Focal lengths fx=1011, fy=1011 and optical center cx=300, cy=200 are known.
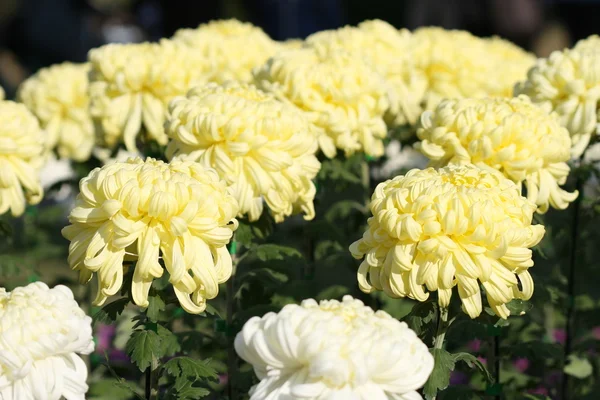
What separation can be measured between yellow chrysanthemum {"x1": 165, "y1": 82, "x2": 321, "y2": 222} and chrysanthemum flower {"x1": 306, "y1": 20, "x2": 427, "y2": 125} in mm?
1001

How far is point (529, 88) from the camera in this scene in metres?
3.19

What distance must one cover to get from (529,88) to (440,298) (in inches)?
49.9

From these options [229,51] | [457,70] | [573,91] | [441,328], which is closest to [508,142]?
[573,91]

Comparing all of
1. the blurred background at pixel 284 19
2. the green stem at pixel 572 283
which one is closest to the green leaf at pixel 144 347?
the green stem at pixel 572 283

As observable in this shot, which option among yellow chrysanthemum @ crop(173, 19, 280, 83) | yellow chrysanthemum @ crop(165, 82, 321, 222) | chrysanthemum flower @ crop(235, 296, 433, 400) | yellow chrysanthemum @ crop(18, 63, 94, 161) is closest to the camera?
chrysanthemum flower @ crop(235, 296, 433, 400)

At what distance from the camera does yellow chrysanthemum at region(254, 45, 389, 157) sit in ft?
10.4

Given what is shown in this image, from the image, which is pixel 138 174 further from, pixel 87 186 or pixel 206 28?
pixel 206 28

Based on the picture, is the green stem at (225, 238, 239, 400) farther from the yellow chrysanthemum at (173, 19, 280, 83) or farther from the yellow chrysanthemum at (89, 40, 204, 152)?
the yellow chrysanthemum at (173, 19, 280, 83)

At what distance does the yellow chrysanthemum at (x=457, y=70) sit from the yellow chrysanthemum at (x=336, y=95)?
62cm

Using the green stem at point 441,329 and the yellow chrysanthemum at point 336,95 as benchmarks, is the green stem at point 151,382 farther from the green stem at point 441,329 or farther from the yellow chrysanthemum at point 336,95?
the yellow chrysanthemum at point 336,95

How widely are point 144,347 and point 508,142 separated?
3.60ft

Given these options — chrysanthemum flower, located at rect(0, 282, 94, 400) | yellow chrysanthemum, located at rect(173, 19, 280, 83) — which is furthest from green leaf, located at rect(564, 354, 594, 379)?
chrysanthemum flower, located at rect(0, 282, 94, 400)

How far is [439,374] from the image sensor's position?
6.96ft

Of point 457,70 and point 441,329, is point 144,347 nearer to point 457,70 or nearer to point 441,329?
point 441,329
